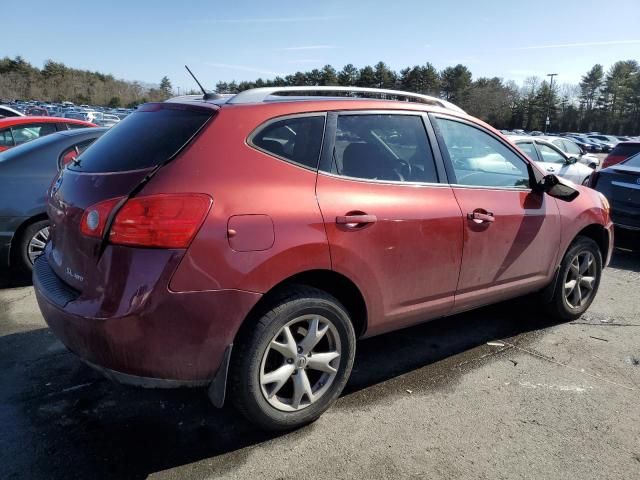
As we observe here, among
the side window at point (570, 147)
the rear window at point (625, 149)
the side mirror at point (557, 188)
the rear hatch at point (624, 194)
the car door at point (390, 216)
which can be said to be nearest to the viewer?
the car door at point (390, 216)

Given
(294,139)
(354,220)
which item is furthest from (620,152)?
(294,139)

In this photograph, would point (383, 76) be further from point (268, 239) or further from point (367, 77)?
point (268, 239)

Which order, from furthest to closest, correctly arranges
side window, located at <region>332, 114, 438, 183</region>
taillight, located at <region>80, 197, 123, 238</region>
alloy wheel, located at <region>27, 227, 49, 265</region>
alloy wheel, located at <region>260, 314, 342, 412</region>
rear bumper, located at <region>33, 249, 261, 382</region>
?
alloy wheel, located at <region>27, 227, 49, 265</region>, side window, located at <region>332, 114, 438, 183</region>, alloy wheel, located at <region>260, 314, 342, 412</region>, taillight, located at <region>80, 197, 123, 238</region>, rear bumper, located at <region>33, 249, 261, 382</region>

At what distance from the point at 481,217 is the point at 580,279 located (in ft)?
5.61

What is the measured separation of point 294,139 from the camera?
2.73 m

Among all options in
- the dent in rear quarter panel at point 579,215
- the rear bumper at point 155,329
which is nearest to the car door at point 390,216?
the rear bumper at point 155,329

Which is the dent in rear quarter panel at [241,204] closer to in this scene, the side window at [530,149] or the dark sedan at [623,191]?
the dark sedan at [623,191]

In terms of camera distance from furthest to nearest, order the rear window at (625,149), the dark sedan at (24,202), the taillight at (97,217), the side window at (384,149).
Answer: the rear window at (625,149) → the dark sedan at (24,202) → the side window at (384,149) → the taillight at (97,217)

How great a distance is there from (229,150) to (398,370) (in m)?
1.97

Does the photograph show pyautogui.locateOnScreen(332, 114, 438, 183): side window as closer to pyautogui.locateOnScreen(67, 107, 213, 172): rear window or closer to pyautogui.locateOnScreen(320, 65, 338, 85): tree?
pyautogui.locateOnScreen(67, 107, 213, 172): rear window

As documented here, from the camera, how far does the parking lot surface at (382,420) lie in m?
2.49

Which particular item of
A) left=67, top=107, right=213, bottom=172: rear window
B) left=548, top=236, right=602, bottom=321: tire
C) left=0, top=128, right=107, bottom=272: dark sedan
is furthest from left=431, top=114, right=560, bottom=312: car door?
left=0, top=128, right=107, bottom=272: dark sedan

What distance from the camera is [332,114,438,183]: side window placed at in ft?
9.55

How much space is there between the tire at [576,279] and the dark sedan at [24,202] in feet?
15.2
